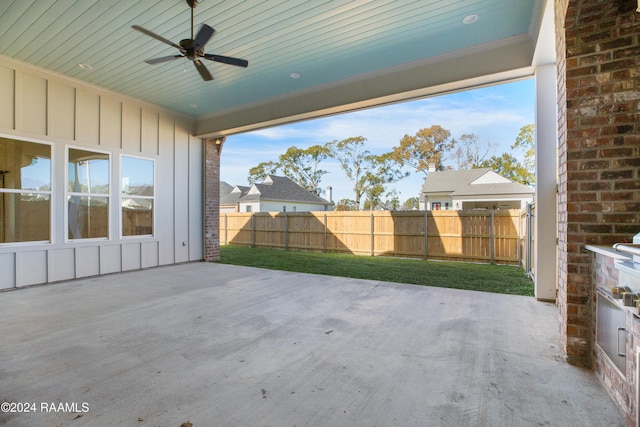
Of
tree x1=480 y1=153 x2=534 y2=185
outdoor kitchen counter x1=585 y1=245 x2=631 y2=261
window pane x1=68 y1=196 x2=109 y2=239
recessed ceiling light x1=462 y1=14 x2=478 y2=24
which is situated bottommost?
outdoor kitchen counter x1=585 y1=245 x2=631 y2=261

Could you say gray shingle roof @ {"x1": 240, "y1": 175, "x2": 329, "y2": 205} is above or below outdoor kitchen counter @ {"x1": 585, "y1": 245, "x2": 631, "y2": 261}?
above

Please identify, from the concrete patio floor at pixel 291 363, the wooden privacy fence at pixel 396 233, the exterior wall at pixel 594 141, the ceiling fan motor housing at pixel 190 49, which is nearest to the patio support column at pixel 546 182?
the concrete patio floor at pixel 291 363

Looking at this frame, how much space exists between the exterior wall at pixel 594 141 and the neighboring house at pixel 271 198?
20.1 meters

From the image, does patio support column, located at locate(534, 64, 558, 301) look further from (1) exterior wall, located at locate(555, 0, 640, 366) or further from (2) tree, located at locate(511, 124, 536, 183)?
(2) tree, located at locate(511, 124, 536, 183)

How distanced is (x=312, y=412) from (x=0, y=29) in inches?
229

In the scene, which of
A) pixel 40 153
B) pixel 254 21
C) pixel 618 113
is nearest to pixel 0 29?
pixel 40 153

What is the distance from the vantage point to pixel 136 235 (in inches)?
263

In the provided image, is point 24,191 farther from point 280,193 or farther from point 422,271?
point 280,193

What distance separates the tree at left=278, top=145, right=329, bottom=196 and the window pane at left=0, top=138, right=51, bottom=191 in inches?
856

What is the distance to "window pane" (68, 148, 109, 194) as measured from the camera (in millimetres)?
5738

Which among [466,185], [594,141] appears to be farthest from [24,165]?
[466,185]

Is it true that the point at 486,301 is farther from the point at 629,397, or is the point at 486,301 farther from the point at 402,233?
the point at 402,233

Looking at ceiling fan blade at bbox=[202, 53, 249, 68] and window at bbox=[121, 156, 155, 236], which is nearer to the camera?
ceiling fan blade at bbox=[202, 53, 249, 68]

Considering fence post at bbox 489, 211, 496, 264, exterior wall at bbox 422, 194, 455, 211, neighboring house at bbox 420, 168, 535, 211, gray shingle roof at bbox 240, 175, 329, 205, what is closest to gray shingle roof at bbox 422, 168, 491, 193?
neighboring house at bbox 420, 168, 535, 211
